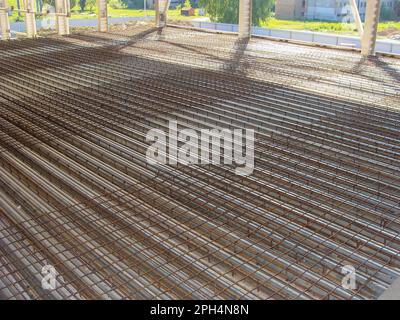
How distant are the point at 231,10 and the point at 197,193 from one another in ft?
97.8

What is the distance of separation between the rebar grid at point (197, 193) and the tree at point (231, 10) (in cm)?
2495

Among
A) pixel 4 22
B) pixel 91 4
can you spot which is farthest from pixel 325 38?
pixel 91 4

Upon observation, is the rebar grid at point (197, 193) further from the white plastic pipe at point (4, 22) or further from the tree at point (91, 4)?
the tree at point (91, 4)

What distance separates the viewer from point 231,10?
106 feet

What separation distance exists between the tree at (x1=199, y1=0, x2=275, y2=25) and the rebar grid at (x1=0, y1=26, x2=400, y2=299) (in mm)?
24945

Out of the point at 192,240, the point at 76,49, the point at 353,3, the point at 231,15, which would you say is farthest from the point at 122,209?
the point at 231,15

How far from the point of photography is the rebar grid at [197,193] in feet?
10.7

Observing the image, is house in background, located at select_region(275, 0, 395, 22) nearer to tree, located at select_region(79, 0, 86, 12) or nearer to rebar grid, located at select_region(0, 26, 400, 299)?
tree, located at select_region(79, 0, 86, 12)

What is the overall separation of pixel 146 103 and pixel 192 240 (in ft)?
13.4

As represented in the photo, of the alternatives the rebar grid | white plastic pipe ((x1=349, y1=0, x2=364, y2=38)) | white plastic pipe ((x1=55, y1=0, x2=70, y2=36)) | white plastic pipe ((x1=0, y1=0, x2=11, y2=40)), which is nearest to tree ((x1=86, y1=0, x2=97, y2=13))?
white plastic pipe ((x1=0, y1=0, x2=11, y2=40))

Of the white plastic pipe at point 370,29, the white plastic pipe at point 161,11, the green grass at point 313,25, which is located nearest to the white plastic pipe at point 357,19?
the white plastic pipe at point 370,29

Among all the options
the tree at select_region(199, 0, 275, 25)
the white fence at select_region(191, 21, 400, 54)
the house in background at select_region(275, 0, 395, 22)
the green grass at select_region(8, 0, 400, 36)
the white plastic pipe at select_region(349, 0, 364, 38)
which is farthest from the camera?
the house in background at select_region(275, 0, 395, 22)

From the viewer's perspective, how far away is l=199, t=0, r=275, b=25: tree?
32219 millimetres
